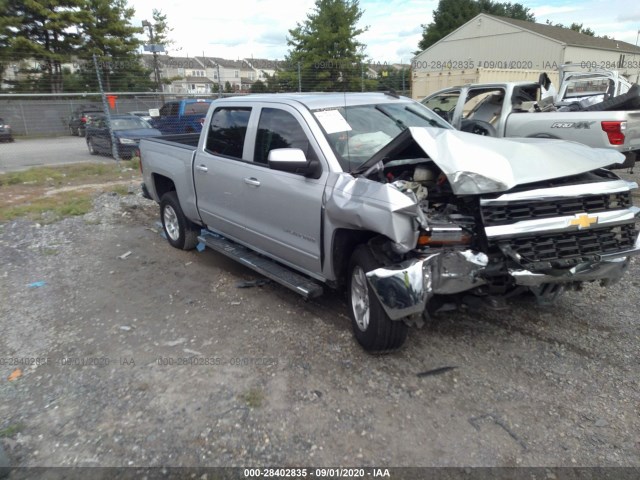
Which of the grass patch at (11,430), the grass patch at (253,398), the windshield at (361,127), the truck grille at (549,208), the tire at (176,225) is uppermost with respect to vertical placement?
the windshield at (361,127)

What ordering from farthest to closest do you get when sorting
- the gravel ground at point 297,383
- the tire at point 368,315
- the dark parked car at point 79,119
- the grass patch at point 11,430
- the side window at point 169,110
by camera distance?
the dark parked car at point 79,119 → the side window at point 169,110 → the tire at point 368,315 → the grass patch at point 11,430 → the gravel ground at point 297,383

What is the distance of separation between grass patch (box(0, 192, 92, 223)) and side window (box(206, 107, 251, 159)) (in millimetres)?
4257

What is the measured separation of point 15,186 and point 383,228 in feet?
36.9

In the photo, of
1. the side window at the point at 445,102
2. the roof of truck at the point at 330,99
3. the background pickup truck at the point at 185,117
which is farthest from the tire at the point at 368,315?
the background pickup truck at the point at 185,117

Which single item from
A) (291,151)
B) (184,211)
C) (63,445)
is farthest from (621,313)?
(184,211)

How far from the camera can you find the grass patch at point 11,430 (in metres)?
2.93

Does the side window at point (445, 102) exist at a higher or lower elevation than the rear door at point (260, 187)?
higher

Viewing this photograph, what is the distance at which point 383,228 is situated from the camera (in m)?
3.08

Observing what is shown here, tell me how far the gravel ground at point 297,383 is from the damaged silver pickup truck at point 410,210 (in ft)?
1.41

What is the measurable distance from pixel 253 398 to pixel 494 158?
226cm

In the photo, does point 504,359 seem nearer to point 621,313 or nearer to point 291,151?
point 621,313

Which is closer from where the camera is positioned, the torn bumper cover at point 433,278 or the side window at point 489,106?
the torn bumper cover at point 433,278

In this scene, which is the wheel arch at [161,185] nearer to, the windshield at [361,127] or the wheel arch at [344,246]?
the windshield at [361,127]

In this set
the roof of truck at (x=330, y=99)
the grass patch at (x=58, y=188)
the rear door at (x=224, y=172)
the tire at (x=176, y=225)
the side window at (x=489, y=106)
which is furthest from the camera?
the side window at (x=489, y=106)
